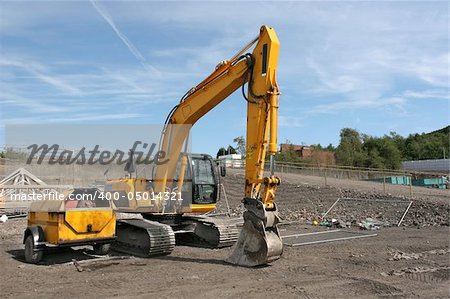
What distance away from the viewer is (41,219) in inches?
391

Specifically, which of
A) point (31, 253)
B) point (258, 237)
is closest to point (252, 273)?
point (258, 237)

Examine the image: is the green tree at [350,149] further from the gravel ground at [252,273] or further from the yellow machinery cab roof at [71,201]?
the yellow machinery cab roof at [71,201]

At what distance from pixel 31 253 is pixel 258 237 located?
16.6 ft

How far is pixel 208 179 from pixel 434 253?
581cm

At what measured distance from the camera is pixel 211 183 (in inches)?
472

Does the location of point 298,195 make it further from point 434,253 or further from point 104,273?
point 104,273

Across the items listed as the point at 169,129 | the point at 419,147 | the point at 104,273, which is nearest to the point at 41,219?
the point at 104,273

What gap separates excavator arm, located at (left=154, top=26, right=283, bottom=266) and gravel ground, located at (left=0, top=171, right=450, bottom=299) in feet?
1.72

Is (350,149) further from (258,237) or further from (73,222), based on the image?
(73,222)

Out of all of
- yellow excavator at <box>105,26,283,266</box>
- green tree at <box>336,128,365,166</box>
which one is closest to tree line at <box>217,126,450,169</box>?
green tree at <box>336,128,365,166</box>

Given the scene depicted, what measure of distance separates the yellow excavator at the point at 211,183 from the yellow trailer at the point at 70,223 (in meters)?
1.11

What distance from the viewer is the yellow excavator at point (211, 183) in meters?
8.81

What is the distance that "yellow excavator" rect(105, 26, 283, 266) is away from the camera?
8812 mm

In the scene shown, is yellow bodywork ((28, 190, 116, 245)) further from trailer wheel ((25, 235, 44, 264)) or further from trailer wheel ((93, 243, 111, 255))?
trailer wheel ((93, 243, 111, 255))
